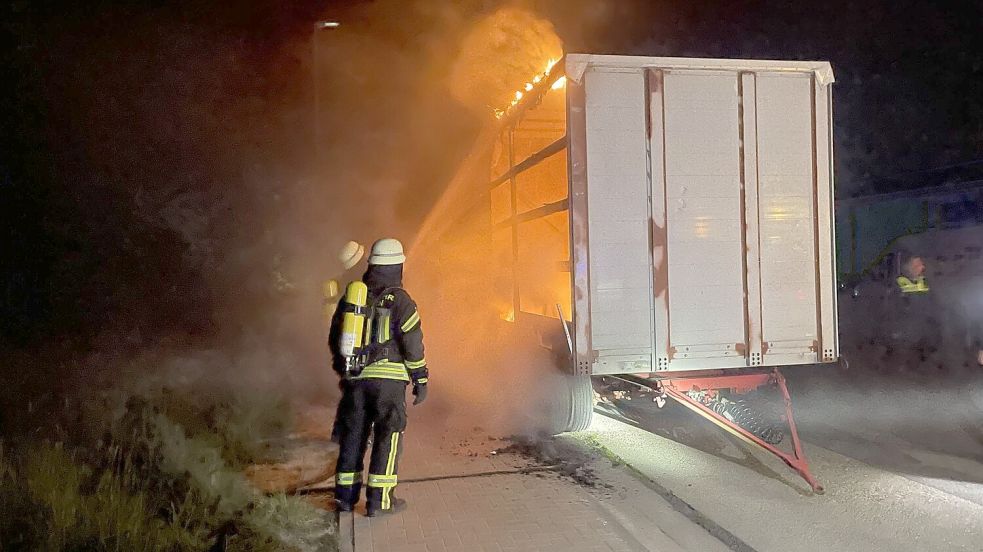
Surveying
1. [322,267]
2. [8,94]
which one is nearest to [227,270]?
[322,267]

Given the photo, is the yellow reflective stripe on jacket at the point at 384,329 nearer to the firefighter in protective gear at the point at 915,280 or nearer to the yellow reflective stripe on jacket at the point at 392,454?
the yellow reflective stripe on jacket at the point at 392,454

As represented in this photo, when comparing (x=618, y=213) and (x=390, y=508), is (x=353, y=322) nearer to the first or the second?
(x=390, y=508)

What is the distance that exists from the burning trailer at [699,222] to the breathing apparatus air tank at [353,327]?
1.47 meters

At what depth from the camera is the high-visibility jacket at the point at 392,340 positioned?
4488 millimetres

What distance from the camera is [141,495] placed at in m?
3.99

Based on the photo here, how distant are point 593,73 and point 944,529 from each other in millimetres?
3727

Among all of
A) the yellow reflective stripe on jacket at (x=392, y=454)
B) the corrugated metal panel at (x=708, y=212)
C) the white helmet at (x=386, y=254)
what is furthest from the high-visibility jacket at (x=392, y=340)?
the corrugated metal panel at (x=708, y=212)

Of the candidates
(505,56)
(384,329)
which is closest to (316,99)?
(505,56)

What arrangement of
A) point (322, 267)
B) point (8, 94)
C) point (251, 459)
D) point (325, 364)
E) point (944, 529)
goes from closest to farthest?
point (944, 529), point (251, 459), point (8, 94), point (325, 364), point (322, 267)

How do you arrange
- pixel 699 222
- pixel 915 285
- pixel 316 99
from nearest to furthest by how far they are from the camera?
1. pixel 699 222
2. pixel 915 285
3. pixel 316 99

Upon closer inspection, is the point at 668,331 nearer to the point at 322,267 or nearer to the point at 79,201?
the point at 79,201

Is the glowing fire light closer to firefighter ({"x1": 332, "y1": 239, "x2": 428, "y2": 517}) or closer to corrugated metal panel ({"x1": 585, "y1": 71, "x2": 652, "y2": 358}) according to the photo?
corrugated metal panel ({"x1": 585, "y1": 71, "x2": 652, "y2": 358})

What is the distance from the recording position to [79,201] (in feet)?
28.1

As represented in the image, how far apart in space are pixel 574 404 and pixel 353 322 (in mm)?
2765
